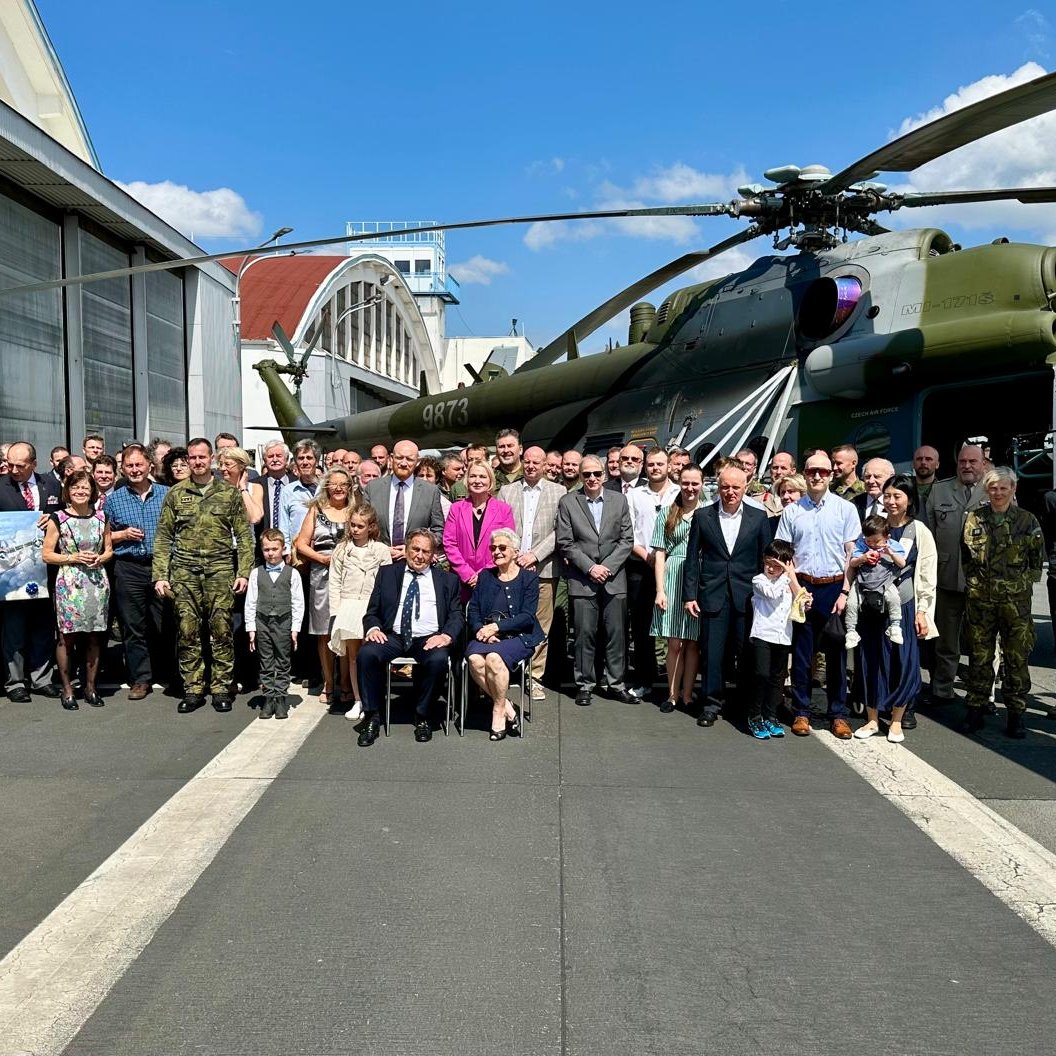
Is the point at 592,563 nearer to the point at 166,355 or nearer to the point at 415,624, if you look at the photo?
the point at 415,624

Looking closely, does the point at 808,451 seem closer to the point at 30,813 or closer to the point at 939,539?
the point at 939,539

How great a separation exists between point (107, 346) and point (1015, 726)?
19573 mm

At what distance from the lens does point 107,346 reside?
2042 cm

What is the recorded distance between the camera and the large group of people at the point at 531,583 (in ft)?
19.9

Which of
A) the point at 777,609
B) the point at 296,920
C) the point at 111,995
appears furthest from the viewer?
the point at 777,609

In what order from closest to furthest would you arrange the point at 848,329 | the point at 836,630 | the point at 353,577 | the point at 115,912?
the point at 115,912
the point at 836,630
the point at 353,577
the point at 848,329

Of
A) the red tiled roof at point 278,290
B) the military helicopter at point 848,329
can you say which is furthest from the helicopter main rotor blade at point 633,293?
the red tiled roof at point 278,290

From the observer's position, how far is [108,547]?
6.93 metres

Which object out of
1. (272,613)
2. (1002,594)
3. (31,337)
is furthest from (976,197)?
(31,337)

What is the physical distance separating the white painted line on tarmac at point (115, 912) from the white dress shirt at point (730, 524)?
3.16 meters

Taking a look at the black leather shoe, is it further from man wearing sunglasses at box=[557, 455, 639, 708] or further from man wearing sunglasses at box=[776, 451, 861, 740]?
man wearing sunglasses at box=[776, 451, 861, 740]

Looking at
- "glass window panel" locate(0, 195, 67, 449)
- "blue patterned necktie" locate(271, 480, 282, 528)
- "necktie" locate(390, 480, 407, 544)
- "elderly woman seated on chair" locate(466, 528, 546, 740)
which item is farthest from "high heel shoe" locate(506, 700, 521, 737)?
"glass window panel" locate(0, 195, 67, 449)

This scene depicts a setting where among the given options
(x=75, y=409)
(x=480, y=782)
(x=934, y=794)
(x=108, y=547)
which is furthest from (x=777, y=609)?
(x=75, y=409)

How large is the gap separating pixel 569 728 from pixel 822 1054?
3601 mm
